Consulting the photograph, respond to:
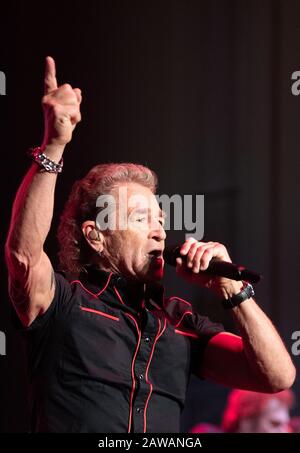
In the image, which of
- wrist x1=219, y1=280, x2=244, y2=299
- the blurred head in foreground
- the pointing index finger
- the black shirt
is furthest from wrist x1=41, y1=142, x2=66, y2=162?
the blurred head in foreground

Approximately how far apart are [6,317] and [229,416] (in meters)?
0.94

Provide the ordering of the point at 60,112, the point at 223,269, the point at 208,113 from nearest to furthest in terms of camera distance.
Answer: the point at 60,112 → the point at 223,269 → the point at 208,113

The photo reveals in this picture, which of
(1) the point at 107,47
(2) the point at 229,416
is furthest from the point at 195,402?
(1) the point at 107,47

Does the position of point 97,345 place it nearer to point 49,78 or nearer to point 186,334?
point 186,334

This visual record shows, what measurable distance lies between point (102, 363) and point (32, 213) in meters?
0.37

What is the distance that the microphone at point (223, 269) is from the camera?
1.33 meters

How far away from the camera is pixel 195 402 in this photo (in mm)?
2604

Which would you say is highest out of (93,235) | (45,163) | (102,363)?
(45,163)

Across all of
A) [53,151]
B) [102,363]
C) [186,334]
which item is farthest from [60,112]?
[186,334]

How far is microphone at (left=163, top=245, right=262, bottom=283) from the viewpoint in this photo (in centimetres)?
133

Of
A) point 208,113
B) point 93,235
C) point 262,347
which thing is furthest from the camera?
point 208,113

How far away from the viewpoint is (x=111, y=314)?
149cm

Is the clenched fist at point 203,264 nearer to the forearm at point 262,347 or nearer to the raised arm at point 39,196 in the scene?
the forearm at point 262,347
